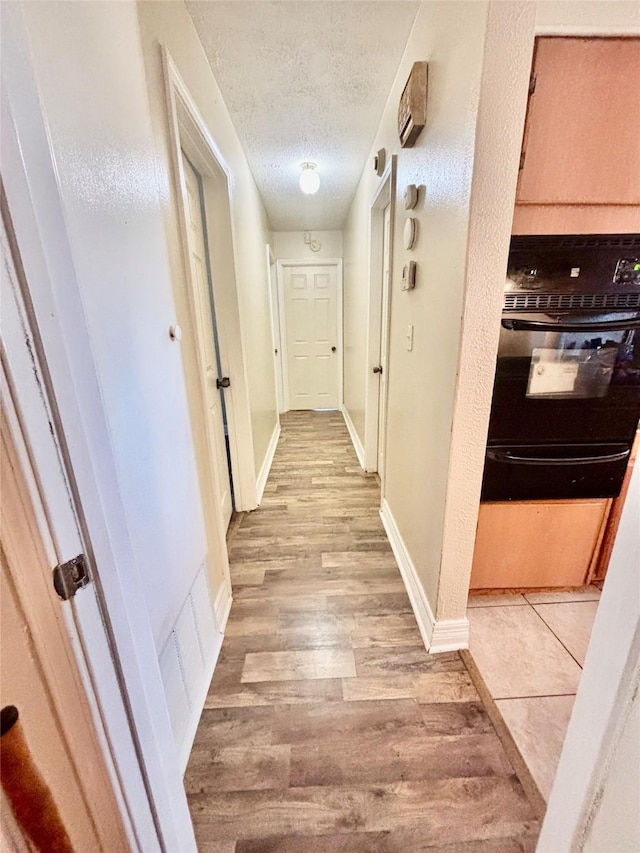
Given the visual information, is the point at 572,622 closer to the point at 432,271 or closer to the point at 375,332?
the point at 432,271

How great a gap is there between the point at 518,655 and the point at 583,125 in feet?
6.26

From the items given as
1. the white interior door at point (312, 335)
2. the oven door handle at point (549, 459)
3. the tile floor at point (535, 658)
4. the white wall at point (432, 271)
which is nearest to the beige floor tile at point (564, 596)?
the tile floor at point (535, 658)

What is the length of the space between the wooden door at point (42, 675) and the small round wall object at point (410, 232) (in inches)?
62.6

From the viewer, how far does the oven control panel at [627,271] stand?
1.21 meters

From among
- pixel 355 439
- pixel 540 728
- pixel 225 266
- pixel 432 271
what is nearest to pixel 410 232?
pixel 432 271

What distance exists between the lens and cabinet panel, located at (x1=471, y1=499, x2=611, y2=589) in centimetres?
156

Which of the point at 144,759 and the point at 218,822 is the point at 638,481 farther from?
the point at 218,822

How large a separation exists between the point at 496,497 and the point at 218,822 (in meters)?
1.42

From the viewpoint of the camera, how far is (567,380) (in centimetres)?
137

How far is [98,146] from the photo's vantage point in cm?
76

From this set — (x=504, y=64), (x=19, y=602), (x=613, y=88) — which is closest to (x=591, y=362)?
(x=613, y=88)

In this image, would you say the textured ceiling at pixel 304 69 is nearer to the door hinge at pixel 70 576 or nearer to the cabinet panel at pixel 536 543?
the door hinge at pixel 70 576

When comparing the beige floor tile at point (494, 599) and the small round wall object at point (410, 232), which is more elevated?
the small round wall object at point (410, 232)

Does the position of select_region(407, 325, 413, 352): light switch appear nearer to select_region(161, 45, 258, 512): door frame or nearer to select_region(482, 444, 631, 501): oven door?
select_region(482, 444, 631, 501): oven door
